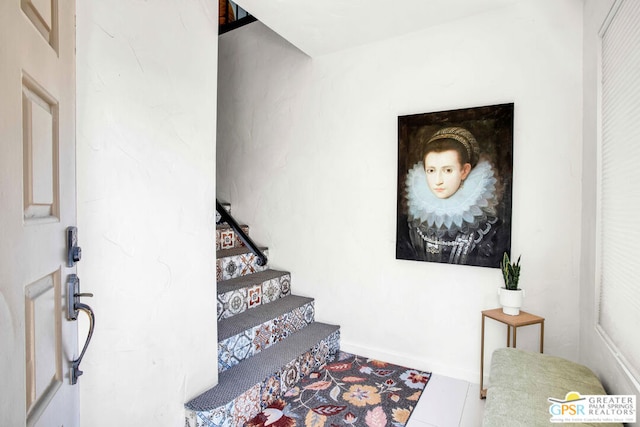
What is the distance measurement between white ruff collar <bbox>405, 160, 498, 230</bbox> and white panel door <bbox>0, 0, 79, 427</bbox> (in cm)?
203

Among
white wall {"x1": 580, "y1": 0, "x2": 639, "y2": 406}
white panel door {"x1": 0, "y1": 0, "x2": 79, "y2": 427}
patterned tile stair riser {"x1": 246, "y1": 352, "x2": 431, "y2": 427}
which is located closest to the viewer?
white panel door {"x1": 0, "y1": 0, "x2": 79, "y2": 427}

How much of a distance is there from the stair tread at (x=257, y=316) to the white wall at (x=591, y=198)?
6.15ft

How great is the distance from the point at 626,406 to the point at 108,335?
6.60 ft

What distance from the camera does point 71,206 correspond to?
3.31 feet

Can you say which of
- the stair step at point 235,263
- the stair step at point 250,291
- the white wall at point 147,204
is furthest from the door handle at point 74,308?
the stair step at point 235,263

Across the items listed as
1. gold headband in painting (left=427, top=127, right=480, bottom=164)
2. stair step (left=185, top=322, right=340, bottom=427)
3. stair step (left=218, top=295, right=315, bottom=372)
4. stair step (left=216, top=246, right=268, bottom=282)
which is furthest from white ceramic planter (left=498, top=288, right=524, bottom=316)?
stair step (left=216, top=246, right=268, bottom=282)

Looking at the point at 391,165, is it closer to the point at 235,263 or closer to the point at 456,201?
the point at 456,201

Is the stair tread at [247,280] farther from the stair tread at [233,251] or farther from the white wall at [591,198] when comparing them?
the white wall at [591,198]

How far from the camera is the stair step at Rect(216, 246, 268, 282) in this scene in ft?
8.78

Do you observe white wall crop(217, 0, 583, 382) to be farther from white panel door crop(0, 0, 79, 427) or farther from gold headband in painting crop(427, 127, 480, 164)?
white panel door crop(0, 0, 79, 427)

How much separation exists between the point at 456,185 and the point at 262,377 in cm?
175

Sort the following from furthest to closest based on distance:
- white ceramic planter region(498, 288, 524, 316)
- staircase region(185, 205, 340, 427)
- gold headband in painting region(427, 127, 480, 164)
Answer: gold headband in painting region(427, 127, 480, 164) < white ceramic planter region(498, 288, 524, 316) < staircase region(185, 205, 340, 427)

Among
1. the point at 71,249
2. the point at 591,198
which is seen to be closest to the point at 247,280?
the point at 71,249

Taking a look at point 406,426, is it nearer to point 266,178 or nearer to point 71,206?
point 71,206
